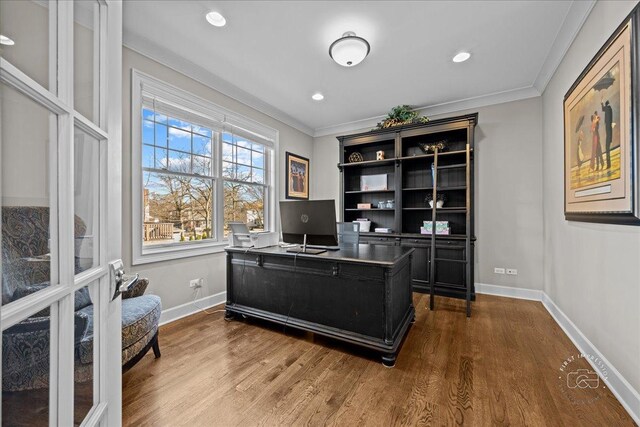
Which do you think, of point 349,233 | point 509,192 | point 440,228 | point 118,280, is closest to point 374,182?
point 440,228

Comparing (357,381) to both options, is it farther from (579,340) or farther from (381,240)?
(381,240)

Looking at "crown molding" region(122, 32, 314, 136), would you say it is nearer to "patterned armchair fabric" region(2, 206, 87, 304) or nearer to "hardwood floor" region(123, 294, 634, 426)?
"patterned armchair fabric" region(2, 206, 87, 304)

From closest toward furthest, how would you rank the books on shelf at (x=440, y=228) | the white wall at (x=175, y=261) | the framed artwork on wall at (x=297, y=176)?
the white wall at (x=175, y=261)
the books on shelf at (x=440, y=228)
the framed artwork on wall at (x=297, y=176)

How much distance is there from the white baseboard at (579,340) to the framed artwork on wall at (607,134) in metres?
0.98

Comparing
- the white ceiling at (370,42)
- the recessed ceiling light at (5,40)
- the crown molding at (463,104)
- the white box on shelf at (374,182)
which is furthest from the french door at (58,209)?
the crown molding at (463,104)

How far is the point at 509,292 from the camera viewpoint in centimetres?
352

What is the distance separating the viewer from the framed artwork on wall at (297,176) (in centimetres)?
458

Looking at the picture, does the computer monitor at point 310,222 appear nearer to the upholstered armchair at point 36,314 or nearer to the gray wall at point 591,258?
the upholstered armchair at point 36,314

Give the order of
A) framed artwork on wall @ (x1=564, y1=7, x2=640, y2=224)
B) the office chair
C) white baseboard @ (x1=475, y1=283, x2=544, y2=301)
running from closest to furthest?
framed artwork on wall @ (x1=564, y1=7, x2=640, y2=224) → the office chair → white baseboard @ (x1=475, y1=283, x2=544, y2=301)

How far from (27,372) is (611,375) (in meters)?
2.90

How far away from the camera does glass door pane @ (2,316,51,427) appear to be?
456 mm

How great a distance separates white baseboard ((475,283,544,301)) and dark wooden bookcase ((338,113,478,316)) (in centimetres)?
32

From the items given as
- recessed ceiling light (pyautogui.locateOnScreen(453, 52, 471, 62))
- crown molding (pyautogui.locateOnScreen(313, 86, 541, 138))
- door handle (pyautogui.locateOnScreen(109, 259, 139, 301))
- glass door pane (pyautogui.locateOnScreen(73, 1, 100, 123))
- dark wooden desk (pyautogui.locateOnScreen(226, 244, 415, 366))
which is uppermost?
recessed ceiling light (pyautogui.locateOnScreen(453, 52, 471, 62))

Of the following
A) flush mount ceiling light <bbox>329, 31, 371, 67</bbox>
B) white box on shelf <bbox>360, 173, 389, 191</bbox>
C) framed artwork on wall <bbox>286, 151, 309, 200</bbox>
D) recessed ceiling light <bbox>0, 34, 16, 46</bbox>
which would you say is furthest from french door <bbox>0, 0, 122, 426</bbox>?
white box on shelf <bbox>360, 173, 389, 191</bbox>
